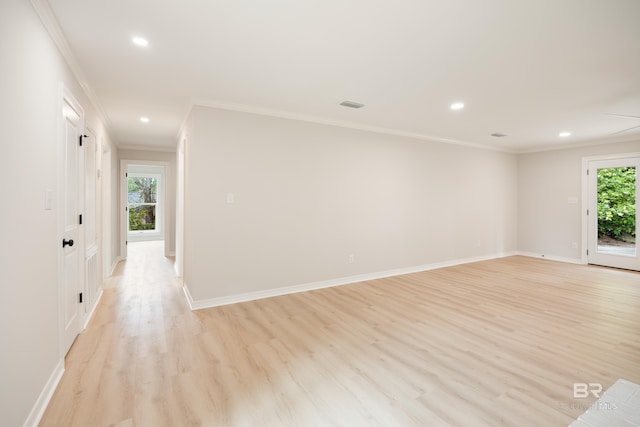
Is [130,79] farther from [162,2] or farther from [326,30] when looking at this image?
[326,30]

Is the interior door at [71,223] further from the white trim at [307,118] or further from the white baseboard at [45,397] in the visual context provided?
the white trim at [307,118]

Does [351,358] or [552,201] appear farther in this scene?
[552,201]

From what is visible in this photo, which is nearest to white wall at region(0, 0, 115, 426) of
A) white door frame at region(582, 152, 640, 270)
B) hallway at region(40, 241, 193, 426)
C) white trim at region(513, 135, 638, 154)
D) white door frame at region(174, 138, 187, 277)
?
hallway at region(40, 241, 193, 426)

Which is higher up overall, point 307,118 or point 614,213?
point 307,118

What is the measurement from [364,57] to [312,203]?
2.26 meters

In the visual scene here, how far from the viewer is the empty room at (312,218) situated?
186cm

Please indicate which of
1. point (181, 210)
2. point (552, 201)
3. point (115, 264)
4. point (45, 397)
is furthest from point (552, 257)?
point (115, 264)

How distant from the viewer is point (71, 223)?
8.96ft

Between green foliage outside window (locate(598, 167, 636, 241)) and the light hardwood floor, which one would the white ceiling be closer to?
green foliage outside window (locate(598, 167, 636, 241))

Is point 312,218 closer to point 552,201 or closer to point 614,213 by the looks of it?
point 552,201

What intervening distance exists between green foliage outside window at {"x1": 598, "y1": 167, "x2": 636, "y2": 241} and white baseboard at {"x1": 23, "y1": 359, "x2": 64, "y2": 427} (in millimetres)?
8586

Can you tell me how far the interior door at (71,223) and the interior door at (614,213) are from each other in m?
8.57

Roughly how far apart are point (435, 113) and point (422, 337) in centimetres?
302

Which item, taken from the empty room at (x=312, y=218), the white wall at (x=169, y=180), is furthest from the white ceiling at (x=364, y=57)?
the white wall at (x=169, y=180)
